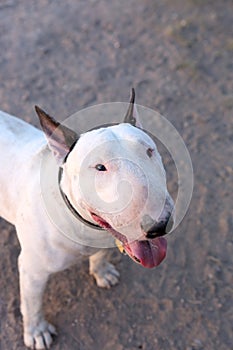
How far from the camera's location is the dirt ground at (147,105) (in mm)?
2725

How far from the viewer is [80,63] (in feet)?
14.4

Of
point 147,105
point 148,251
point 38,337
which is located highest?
point 148,251

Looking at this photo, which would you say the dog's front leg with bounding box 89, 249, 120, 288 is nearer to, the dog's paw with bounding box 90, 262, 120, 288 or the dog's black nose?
the dog's paw with bounding box 90, 262, 120, 288

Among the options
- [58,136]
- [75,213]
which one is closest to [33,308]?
[75,213]

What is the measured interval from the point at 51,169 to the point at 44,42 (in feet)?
9.10

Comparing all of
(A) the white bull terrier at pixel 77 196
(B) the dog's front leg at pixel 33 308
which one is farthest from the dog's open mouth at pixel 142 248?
(B) the dog's front leg at pixel 33 308

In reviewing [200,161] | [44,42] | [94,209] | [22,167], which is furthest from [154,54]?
[94,209]

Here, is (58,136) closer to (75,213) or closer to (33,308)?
(75,213)

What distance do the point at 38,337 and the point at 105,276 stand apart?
499 millimetres

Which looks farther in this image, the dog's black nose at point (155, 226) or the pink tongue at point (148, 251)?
the pink tongue at point (148, 251)

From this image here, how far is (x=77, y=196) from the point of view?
5.83ft

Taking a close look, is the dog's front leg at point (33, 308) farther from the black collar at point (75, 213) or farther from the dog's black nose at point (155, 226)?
the dog's black nose at point (155, 226)

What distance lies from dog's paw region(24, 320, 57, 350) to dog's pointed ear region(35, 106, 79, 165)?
112 centimetres

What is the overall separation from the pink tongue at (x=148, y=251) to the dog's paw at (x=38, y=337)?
1.06 metres
